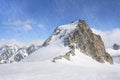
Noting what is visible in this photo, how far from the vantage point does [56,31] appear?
377 feet

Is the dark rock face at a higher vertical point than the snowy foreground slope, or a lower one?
higher

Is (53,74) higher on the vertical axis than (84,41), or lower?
lower

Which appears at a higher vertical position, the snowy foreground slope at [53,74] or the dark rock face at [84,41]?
the dark rock face at [84,41]

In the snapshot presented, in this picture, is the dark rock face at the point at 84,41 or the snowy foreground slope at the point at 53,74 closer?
the snowy foreground slope at the point at 53,74

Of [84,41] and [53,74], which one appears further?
[84,41]

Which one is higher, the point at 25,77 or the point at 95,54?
the point at 95,54

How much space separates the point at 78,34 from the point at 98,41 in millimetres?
21663

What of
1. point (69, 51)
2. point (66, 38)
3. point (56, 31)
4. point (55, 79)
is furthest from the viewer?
point (56, 31)

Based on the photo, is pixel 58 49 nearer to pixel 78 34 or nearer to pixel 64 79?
pixel 78 34

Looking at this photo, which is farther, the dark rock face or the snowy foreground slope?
the dark rock face

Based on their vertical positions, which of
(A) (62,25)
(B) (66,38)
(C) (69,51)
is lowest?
(C) (69,51)

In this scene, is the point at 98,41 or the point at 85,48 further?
the point at 98,41

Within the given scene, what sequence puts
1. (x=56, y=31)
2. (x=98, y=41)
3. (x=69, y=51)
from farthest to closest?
(x=98, y=41) → (x=56, y=31) → (x=69, y=51)

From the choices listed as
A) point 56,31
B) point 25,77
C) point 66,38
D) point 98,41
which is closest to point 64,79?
point 25,77
